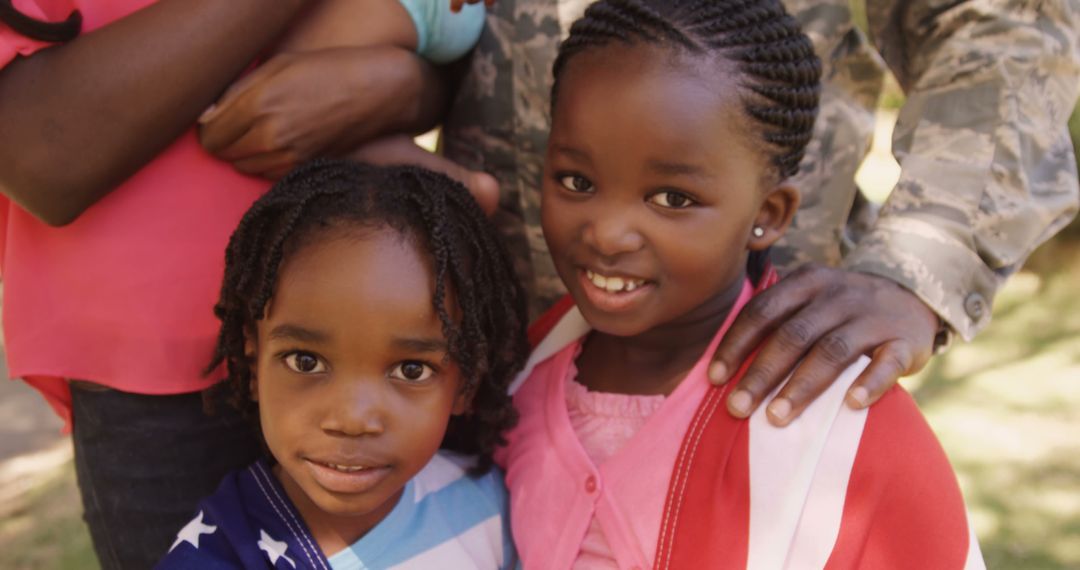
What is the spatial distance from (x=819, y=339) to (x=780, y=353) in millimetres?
74

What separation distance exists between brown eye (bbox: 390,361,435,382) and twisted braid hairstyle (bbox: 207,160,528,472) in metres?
0.06

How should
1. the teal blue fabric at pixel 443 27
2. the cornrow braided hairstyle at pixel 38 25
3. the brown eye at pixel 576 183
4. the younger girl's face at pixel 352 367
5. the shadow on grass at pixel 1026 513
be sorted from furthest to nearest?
the shadow on grass at pixel 1026 513
the teal blue fabric at pixel 443 27
the brown eye at pixel 576 183
the younger girl's face at pixel 352 367
the cornrow braided hairstyle at pixel 38 25

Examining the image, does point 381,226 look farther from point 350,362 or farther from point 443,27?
point 443,27

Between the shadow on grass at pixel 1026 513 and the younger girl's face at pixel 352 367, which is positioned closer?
the younger girl's face at pixel 352 367

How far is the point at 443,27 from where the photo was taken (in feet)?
6.32

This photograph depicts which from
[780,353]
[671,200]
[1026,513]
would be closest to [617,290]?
[671,200]

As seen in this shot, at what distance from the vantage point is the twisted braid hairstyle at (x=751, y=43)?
5.41ft

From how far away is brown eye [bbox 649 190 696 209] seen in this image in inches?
65.8

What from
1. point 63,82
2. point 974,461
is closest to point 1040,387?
point 974,461

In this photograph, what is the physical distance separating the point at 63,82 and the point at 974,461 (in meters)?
3.81

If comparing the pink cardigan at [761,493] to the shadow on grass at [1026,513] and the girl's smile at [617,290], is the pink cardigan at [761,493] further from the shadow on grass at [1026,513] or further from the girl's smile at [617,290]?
the shadow on grass at [1026,513]

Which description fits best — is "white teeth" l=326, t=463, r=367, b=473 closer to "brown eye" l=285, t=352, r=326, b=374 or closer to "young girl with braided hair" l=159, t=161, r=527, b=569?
"young girl with braided hair" l=159, t=161, r=527, b=569

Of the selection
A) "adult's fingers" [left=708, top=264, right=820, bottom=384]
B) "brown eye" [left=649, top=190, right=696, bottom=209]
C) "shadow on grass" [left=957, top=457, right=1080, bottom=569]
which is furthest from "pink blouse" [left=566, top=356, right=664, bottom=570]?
"shadow on grass" [left=957, top=457, right=1080, bottom=569]

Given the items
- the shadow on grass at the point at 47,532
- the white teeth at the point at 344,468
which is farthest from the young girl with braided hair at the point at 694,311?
the shadow on grass at the point at 47,532
